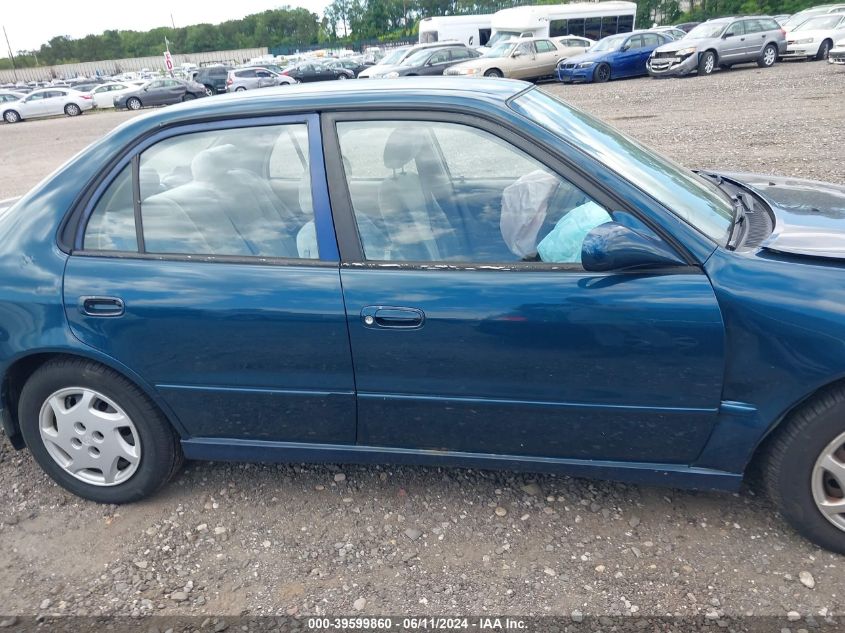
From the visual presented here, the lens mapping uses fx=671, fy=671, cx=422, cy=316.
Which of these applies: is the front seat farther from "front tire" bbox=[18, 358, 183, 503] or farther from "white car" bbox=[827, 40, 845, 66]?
"white car" bbox=[827, 40, 845, 66]

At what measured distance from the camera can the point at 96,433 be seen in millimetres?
2889

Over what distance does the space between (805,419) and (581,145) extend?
1.23 meters

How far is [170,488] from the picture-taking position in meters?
3.09

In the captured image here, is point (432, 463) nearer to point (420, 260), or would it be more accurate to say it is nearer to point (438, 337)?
point (438, 337)

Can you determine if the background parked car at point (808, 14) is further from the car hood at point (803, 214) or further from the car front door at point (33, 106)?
the car front door at point (33, 106)

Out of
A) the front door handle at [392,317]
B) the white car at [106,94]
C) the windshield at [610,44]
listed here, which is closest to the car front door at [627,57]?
the windshield at [610,44]

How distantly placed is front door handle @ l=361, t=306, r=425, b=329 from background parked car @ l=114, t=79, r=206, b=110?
104 feet

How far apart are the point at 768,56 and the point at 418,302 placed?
24.1 meters

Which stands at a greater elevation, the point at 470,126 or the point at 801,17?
the point at 801,17

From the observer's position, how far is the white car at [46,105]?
2845cm

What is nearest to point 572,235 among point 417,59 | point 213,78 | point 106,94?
point 417,59

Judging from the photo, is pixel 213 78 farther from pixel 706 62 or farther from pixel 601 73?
pixel 706 62

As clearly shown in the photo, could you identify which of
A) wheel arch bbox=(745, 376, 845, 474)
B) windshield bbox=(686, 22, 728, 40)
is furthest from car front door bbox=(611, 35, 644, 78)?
wheel arch bbox=(745, 376, 845, 474)

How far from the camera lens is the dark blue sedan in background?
2271 millimetres
